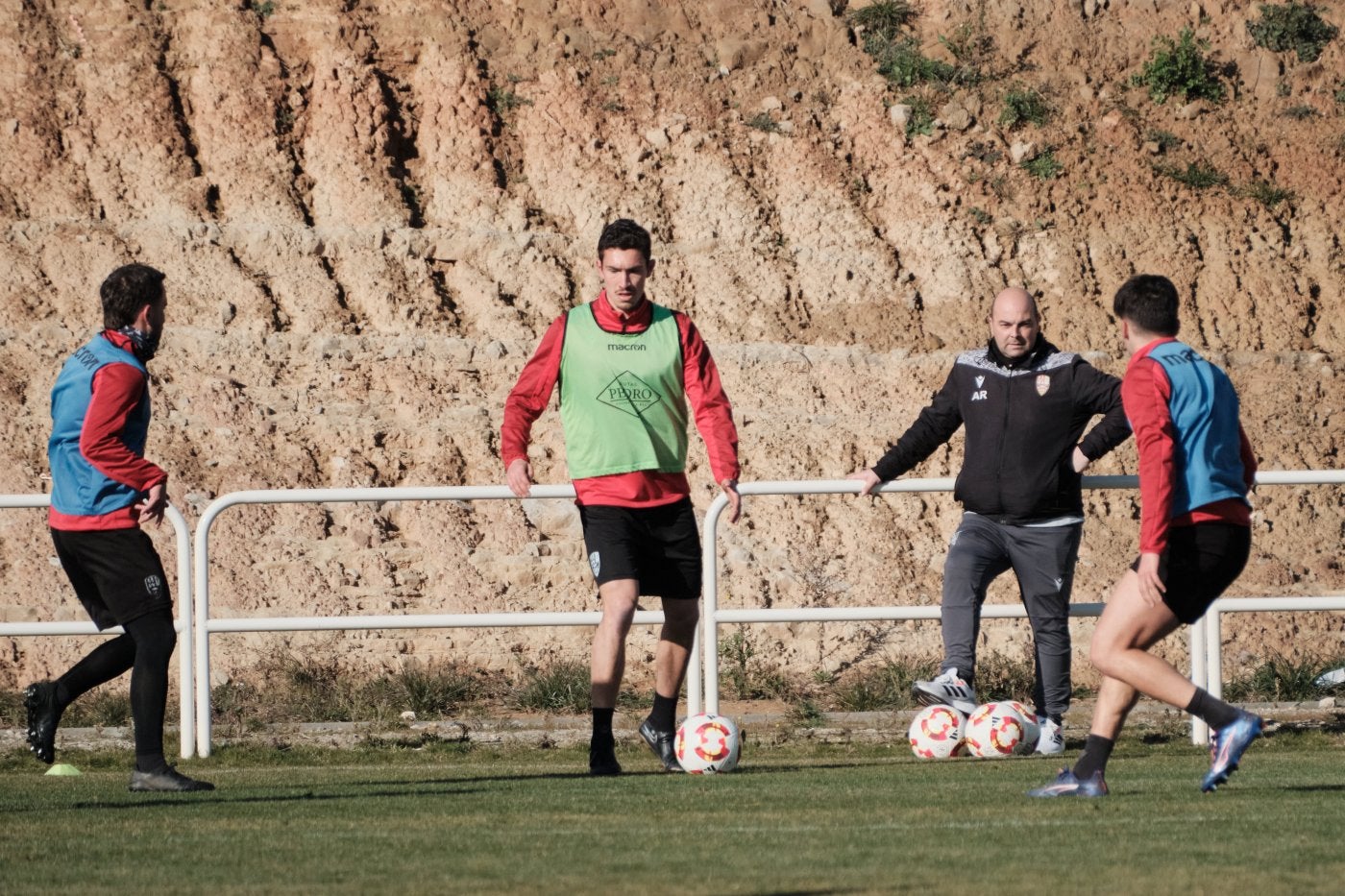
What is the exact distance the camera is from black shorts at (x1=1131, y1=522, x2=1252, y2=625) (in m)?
6.81

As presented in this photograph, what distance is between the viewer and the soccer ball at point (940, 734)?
30.9 ft

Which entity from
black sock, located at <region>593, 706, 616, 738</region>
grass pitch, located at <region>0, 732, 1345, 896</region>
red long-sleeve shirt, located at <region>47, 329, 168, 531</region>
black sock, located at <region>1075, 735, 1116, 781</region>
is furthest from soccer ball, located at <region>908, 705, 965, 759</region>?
red long-sleeve shirt, located at <region>47, 329, 168, 531</region>

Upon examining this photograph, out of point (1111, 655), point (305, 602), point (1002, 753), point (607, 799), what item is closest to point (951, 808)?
point (1111, 655)

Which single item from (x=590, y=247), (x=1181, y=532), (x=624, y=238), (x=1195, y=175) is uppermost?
(x=1195, y=175)

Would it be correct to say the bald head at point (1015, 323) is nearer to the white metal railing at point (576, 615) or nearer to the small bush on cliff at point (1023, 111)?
the white metal railing at point (576, 615)

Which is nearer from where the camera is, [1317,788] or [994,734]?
[1317,788]

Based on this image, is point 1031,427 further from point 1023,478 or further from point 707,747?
point 707,747

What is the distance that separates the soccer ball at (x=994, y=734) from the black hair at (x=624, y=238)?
2.81m

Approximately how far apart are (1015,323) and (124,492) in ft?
13.8

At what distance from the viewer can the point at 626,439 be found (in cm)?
859

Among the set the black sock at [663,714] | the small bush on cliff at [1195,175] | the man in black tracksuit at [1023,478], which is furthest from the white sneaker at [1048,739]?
the small bush on cliff at [1195,175]

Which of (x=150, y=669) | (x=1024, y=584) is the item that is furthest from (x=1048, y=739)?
(x=150, y=669)

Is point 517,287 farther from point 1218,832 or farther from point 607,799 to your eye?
point 1218,832

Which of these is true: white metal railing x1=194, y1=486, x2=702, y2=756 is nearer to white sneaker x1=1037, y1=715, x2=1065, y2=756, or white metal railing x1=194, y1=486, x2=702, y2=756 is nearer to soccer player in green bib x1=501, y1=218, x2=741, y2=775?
soccer player in green bib x1=501, y1=218, x2=741, y2=775
